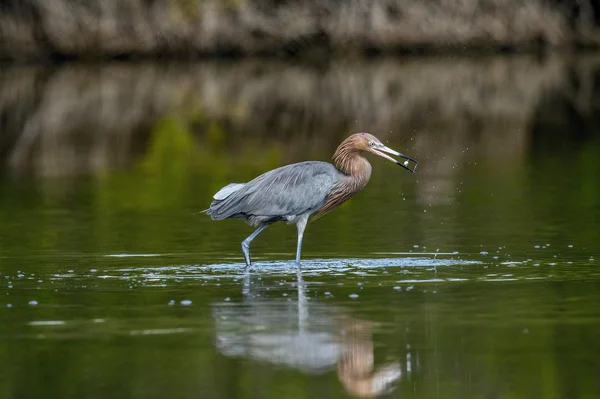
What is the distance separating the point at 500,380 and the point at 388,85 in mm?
28582

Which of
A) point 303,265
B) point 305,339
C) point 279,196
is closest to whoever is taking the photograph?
point 305,339

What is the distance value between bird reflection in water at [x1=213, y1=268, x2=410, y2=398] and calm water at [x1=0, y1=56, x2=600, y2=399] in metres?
0.02

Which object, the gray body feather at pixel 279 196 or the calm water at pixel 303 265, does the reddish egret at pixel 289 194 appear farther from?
the calm water at pixel 303 265

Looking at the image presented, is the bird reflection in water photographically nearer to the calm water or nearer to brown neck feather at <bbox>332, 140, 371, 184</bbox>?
the calm water

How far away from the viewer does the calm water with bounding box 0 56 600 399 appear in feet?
25.1

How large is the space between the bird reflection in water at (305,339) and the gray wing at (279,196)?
1.87 meters

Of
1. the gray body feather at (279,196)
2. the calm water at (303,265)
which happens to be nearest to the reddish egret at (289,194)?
the gray body feather at (279,196)

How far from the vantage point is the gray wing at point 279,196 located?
467 inches

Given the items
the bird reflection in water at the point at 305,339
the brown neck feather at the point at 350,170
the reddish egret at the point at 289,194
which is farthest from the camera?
the brown neck feather at the point at 350,170

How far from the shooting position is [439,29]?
45.8 meters

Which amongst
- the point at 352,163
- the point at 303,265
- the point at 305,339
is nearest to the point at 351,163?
the point at 352,163

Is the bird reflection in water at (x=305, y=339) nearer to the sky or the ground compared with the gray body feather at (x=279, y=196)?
nearer to the ground

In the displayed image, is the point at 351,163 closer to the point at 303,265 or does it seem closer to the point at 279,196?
the point at 279,196

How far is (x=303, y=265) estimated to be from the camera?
11633 mm
